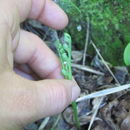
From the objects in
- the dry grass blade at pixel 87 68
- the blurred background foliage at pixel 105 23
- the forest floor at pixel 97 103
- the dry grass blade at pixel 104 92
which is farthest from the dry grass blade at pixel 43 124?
the blurred background foliage at pixel 105 23

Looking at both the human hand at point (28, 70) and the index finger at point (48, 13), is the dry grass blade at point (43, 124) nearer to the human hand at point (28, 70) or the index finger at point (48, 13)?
the human hand at point (28, 70)

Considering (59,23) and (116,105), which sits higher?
(59,23)

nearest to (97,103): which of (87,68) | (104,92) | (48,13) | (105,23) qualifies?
(104,92)

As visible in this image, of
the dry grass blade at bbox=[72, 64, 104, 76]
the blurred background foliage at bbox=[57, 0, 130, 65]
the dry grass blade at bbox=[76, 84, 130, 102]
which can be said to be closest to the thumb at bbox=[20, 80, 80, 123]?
the dry grass blade at bbox=[76, 84, 130, 102]

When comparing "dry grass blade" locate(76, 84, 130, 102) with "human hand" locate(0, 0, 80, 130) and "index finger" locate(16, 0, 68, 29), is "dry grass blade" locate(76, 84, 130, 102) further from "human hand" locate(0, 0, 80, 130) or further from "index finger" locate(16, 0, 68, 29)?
"index finger" locate(16, 0, 68, 29)

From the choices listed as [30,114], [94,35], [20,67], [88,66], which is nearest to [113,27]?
[94,35]

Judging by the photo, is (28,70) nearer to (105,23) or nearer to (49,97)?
(105,23)

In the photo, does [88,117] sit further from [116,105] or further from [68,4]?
[68,4]
